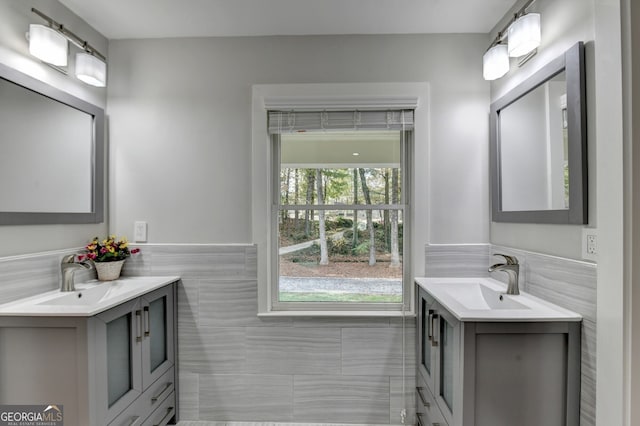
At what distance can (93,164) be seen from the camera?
2037 mm

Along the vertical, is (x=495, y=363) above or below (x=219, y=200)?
below

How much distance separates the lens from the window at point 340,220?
220 cm

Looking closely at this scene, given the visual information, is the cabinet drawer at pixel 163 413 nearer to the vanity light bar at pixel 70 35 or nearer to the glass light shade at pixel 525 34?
the vanity light bar at pixel 70 35

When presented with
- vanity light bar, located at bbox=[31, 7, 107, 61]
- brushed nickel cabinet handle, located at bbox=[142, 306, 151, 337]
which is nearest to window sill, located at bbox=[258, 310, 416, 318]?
brushed nickel cabinet handle, located at bbox=[142, 306, 151, 337]

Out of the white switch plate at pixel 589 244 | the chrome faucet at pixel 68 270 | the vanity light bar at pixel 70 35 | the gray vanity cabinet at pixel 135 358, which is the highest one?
the vanity light bar at pixel 70 35

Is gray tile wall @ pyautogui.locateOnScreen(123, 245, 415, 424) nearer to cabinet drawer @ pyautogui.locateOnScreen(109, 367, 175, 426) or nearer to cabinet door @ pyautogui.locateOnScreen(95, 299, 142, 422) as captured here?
cabinet drawer @ pyautogui.locateOnScreen(109, 367, 175, 426)

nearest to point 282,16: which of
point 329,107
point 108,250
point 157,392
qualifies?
Result: point 329,107

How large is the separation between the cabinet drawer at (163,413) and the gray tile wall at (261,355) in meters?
0.08

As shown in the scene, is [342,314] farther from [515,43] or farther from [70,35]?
[70,35]

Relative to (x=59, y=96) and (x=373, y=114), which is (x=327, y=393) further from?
(x=59, y=96)

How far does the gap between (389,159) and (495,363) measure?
132cm

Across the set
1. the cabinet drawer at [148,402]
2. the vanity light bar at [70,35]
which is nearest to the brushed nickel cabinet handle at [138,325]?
the cabinet drawer at [148,402]

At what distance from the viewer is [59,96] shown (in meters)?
1.79

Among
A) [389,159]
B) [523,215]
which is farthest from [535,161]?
[389,159]
